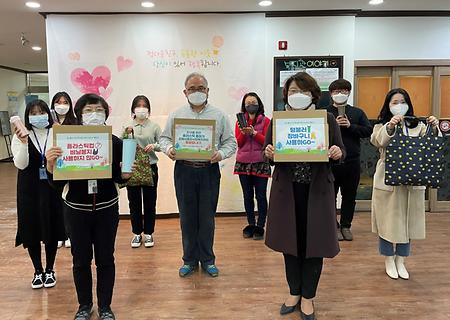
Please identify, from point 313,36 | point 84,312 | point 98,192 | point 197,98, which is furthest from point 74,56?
point 84,312

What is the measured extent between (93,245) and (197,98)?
1307mm

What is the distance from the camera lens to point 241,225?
15.7 ft

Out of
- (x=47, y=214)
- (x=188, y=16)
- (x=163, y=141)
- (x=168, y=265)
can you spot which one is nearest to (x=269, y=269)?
(x=168, y=265)

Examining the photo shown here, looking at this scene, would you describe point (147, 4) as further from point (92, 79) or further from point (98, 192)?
point (98, 192)

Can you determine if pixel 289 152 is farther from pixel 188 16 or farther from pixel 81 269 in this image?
pixel 188 16

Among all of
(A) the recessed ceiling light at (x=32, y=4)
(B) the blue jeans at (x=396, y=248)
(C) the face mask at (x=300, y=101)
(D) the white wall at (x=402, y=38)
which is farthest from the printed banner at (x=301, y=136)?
(A) the recessed ceiling light at (x=32, y=4)

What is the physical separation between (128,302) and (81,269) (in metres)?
0.54

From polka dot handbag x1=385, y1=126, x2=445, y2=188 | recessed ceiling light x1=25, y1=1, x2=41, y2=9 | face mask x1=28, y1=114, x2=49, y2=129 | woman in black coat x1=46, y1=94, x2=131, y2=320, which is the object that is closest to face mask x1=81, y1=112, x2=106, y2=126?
woman in black coat x1=46, y1=94, x2=131, y2=320

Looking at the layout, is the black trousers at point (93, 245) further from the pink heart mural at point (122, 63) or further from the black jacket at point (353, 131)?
the pink heart mural at point (122, 63)

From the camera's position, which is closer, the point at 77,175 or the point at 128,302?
the point at 77,175

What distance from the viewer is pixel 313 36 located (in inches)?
197

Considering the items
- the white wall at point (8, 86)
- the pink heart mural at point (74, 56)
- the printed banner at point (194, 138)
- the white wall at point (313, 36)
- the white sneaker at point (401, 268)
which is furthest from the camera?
the white wall at point (8, 86)

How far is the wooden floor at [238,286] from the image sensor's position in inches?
103

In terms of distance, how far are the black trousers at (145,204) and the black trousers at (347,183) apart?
186cm
